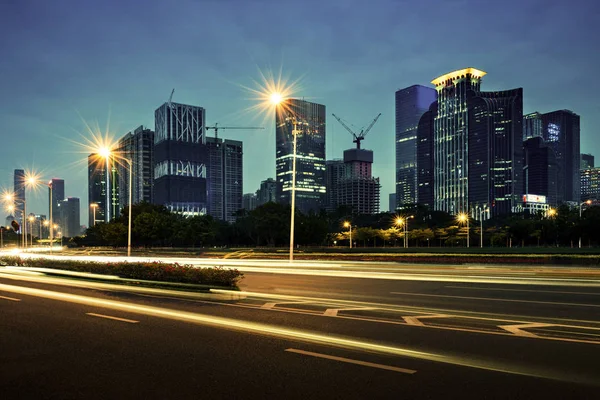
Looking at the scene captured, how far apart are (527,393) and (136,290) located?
1661 centimetres

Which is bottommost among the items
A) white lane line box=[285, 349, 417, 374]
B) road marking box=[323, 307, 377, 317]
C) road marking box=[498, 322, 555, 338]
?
road marking box=[323, 307, 377, 317]

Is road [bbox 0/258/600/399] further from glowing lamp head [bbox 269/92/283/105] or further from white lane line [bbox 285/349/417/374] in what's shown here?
glowing lamp head [bbox 269/92/283/105]

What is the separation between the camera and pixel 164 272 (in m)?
20.6

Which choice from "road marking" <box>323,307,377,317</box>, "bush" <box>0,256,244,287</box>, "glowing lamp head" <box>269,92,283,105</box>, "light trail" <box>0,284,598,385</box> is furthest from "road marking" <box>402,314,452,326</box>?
"glowing lamp head" <box>269,92,283,105</box>

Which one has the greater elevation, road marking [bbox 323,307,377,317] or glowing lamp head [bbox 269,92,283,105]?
glowing lamp head [bbox 269,92,283,105]

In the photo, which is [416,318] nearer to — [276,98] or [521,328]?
[521,328]

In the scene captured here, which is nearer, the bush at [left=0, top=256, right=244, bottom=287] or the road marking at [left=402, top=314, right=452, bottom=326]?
the road marking at [left=402, top=314, right=452, bottom=326]

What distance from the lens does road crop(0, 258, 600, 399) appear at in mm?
7355

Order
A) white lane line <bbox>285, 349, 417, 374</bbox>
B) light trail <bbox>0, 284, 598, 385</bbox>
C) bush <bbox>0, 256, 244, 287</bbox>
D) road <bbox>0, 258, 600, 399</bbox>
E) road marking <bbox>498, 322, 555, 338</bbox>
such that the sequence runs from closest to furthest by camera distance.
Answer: road <bbox>0, 258, 600, 399</bbox> < light trail <bbox>0, 284, 598, 385</bbox> < white lane line <bbox>285, 349, 417, 374</bbox> < road marking <bbox>498, 322, 555, 338</bbox> < bush <bbox>0, 256, 244, 287</bbox>

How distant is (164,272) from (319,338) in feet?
39.7

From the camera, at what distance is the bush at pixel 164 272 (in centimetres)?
1892

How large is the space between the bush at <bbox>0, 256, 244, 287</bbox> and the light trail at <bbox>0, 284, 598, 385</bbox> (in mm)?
3398

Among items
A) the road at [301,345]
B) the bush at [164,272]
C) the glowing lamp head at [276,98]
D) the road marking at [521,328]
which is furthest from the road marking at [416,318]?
the glowing lamp head at [276,98]

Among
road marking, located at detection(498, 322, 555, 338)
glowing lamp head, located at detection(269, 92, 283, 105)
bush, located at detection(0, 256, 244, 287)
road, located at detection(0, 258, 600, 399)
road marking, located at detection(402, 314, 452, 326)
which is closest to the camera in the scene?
road, located at detection(0, 258, 600, 399)
